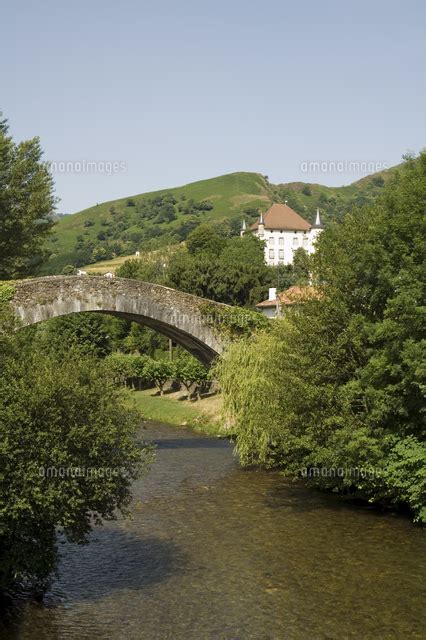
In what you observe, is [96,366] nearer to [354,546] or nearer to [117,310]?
[354,546]

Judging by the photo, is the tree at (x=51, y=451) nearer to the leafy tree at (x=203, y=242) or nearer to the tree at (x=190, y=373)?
the tree at (x=190, y=373)

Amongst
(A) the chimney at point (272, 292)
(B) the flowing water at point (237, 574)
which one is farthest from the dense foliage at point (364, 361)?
(A) the chimney at point (272, 292)

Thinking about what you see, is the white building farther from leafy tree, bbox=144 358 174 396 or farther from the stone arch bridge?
the stone arch bridge

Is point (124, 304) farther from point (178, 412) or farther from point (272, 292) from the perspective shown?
point (272, 292)

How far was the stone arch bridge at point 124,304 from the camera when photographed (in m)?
34.9

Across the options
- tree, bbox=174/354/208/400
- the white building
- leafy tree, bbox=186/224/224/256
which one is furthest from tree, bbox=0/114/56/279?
the white building

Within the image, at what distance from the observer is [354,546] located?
23.8m

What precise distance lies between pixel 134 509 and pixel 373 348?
1045cm

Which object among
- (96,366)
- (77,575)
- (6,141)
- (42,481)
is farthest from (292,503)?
(6,141)

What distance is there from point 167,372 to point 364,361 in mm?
33931

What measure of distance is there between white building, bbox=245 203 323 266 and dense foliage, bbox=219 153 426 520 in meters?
145

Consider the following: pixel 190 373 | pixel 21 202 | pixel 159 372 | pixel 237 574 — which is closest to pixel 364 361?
pixel 237 574

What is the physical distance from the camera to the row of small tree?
5738cm

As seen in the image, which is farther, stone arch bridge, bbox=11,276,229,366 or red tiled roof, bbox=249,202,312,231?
red tiled roof, bbox=249,202,312,231
